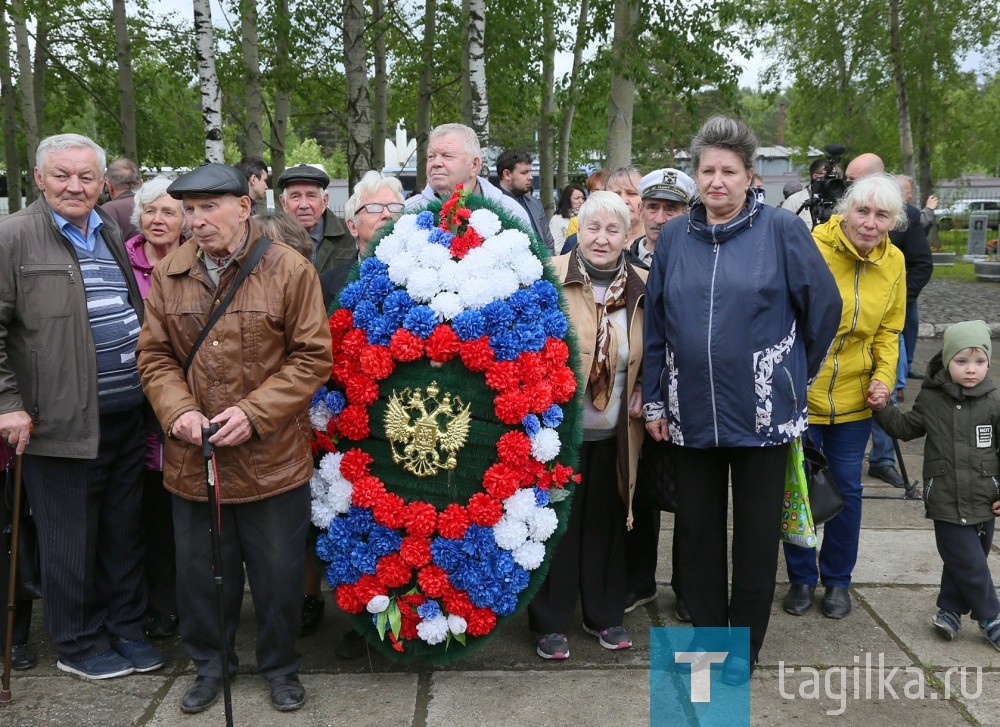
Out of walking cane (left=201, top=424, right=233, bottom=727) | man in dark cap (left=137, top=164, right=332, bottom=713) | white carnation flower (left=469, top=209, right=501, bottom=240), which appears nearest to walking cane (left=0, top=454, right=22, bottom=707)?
man in dark cap (left=137, top=164, right=332, bottom=713)

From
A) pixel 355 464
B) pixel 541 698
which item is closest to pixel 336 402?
pixel 355 464

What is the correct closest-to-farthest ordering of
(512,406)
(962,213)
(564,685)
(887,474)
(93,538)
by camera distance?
(512,406), (564,685), (93,538), (887,474), (962,213)

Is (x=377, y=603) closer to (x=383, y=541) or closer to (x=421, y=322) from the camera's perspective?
(x=383, y=541)

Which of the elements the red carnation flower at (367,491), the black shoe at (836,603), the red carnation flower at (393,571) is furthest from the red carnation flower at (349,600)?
the black shoe at (836,603)

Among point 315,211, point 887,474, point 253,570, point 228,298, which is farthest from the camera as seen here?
point 887,474

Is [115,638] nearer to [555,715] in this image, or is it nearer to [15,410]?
[15,410]

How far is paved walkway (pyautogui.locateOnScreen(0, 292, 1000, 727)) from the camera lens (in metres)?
3.64

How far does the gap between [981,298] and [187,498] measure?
15.8m

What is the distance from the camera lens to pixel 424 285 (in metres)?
3.72

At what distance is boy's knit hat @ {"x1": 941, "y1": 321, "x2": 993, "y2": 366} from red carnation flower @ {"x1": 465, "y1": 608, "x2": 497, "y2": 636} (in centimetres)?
233

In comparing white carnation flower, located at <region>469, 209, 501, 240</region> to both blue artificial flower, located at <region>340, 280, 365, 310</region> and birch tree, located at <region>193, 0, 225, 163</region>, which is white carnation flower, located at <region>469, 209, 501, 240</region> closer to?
blue artificial flower, located at <region>340, 280, 365, 310</region>

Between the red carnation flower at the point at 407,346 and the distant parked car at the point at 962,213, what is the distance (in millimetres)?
35480

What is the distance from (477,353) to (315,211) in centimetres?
184

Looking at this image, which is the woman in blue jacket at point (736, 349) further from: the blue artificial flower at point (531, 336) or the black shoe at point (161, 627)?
the black shoe at point (161, 627)
